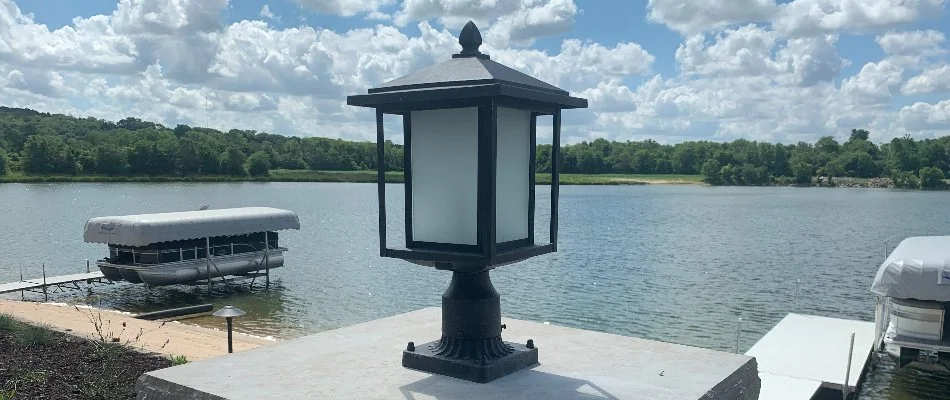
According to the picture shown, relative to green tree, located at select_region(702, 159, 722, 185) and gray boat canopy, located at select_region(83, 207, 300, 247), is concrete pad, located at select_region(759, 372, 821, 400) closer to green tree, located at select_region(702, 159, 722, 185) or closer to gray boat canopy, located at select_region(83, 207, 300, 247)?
gray boat canopy, located at select_region(83, 207, 300, 247)

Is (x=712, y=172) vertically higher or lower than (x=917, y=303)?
higher

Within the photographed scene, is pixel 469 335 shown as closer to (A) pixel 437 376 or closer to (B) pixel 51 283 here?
(A) pixel 437 376

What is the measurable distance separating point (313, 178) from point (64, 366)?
12295 cm

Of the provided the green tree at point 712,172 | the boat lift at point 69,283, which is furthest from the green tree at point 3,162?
the green tree at point 712,172

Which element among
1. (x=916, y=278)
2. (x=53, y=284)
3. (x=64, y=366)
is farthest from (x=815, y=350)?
(x=53, y=284)

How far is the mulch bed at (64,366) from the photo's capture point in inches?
352

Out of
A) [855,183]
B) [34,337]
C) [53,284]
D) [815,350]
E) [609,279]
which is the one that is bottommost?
[609,279]

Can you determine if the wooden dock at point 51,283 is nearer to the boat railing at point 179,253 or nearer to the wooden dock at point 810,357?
the boat railing at point 179,253

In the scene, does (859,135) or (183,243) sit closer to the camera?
(183,243)

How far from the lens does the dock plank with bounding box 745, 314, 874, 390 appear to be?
14266mm

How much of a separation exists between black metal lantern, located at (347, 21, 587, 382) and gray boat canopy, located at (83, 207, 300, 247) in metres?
19.5

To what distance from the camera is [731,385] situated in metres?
8.04

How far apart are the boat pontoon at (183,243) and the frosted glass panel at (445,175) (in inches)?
783

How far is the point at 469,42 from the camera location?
331 inches
